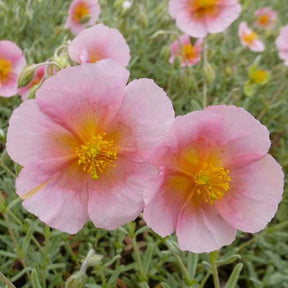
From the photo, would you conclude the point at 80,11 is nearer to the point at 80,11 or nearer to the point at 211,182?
the point at 80,11

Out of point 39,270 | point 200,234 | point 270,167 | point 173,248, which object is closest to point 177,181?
point 200,234

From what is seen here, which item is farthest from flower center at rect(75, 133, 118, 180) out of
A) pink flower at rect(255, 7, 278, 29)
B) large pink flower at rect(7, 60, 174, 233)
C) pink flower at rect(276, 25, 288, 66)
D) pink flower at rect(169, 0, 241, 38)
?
pink flower at rect(255, 7, 278, 29)

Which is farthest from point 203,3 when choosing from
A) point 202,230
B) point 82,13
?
point 202,230

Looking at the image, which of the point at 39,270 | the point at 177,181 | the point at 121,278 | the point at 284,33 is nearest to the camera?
the point at 177,181

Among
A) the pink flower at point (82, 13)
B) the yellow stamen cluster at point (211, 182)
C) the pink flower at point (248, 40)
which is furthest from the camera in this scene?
the pink flower at point (248, 40)

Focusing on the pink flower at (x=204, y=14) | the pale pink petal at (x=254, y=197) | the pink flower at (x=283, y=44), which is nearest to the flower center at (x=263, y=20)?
the pink flower at (x=283, y=44)

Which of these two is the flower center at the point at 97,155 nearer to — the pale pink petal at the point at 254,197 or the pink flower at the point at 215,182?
the pink flower at the point at 215,182

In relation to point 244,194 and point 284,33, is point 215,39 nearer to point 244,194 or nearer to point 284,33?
point 284,33
